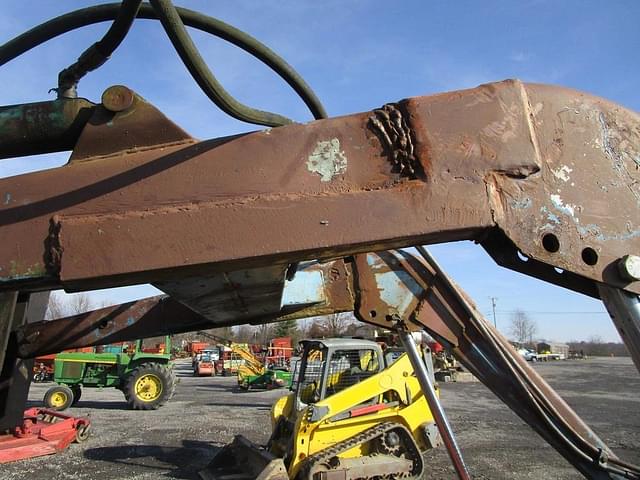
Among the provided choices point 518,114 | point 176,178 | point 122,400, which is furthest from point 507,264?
point 122,400

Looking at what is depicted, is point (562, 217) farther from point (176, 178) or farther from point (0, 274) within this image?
point (0, 274)

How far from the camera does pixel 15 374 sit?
153 inches

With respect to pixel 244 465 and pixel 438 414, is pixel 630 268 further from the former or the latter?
pixel 244 465

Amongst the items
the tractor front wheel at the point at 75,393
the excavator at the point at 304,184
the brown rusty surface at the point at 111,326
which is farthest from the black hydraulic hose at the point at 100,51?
the tractor front wheel at the point at 75,393

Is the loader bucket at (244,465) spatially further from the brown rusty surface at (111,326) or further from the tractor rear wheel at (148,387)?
the tractor rear wheel at (148,387)

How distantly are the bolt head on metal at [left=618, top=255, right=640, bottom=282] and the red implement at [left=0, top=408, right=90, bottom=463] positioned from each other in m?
8.66

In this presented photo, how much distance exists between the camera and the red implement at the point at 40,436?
8.45 meters

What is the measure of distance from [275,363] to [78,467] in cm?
2136

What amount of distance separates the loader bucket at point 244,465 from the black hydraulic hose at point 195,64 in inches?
208

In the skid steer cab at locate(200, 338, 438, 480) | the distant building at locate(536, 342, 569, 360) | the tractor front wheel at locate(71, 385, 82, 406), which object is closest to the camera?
the skid steer cab at locate(200, 338, 438, 480)

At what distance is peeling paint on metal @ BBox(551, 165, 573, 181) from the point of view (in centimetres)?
160

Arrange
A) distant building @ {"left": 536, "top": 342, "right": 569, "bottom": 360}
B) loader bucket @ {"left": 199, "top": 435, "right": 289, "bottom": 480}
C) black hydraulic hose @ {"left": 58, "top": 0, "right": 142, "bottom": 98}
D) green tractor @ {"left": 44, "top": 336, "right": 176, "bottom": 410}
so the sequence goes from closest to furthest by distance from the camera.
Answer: black hydraulic hose @ {"left": 58, "top": 0, "right": 142, "bottom": 98} → loader bucket @ {"left": 199, "top": 435, "right": 289, "bottom": 480} → green tractor @ {"left": 44, "top": 336, "right": 176, "bottom": 410} → distant building @ {"left": 536, "top": 342, "right": 569, "bottom": 360}

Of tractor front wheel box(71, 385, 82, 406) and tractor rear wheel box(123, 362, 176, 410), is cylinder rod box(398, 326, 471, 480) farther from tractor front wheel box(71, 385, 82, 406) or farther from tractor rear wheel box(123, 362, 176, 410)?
tractor front wheel box(71, 385, 82, 406)

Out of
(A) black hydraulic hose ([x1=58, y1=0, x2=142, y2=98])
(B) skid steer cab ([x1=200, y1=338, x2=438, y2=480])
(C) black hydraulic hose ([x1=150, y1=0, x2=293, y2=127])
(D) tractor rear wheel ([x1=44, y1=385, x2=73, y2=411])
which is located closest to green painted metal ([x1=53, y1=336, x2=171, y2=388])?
(D) tractor rear wheel ([x1=44, y1=385, x2=73, y2=411])
